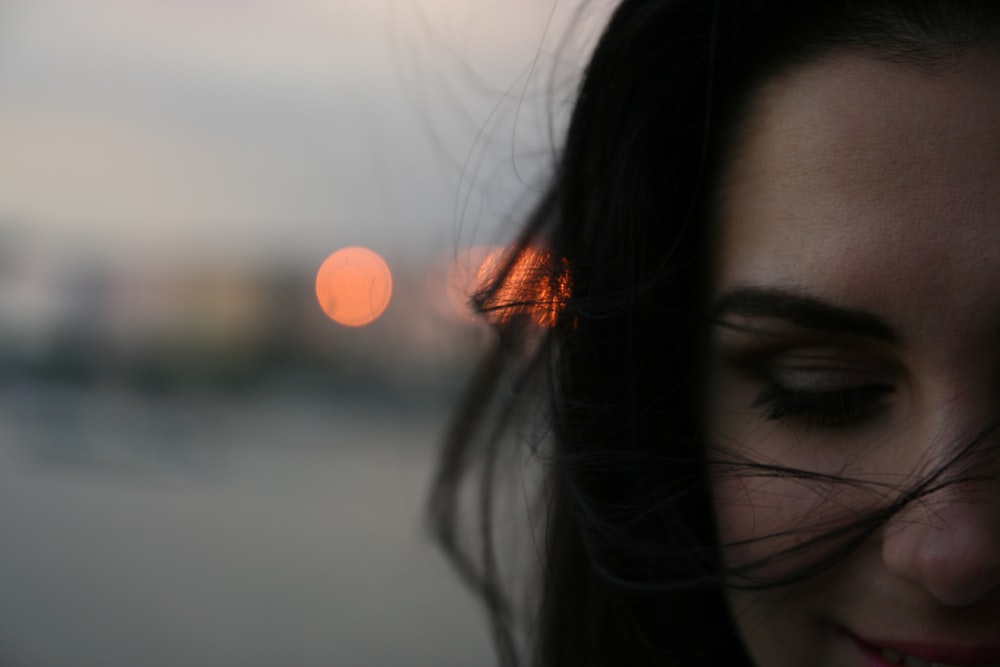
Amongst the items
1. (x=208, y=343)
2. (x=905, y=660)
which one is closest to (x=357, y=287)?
(x=905, y=660)

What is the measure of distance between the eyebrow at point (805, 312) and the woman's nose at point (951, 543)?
0.18m

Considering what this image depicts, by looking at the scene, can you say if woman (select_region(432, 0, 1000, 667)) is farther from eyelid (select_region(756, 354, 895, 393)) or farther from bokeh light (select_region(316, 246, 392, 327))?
bokeh light (select_region(316, 246, 392, 327))

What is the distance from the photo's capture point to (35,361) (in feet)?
37.4

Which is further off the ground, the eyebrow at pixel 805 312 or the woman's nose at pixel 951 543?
the eyebrow at pixel 805 312

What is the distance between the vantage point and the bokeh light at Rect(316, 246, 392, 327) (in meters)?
1.98

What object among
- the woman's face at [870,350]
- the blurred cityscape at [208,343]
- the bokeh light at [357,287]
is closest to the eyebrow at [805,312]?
the woman's face at [870,350]

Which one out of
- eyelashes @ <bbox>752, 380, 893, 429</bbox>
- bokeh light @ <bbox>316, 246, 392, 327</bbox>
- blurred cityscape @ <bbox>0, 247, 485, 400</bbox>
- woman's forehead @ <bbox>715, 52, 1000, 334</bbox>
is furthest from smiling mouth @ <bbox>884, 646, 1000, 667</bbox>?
blurred cityscape @ <bbox>0, 247, 485, 400</bbox>

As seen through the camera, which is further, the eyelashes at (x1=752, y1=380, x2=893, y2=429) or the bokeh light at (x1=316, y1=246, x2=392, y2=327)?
the bokeh light at (x1=316, y1=246, x2=392, y2=327)

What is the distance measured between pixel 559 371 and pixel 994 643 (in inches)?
26.3

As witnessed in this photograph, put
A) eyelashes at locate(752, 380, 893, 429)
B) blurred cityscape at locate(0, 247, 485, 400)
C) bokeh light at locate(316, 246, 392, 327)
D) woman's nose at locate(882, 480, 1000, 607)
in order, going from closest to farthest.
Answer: woman's nose at locate(882, 480, 1000, 607) → eyelashes at locate(752, 380, 893, 429) → bokeh light at locate(316, 246, 392, 327) → blurred cityscape at locate(0, 247, 485, 400)

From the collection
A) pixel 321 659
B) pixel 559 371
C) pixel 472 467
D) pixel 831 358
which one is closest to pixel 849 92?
pixel 831 358

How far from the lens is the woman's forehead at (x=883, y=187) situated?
102cm

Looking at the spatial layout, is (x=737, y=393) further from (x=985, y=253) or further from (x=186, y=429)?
(x=186, y=429)

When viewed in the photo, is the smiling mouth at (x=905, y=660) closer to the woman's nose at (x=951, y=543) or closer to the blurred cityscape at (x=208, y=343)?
the woman's nose at (x=951, y=543)
